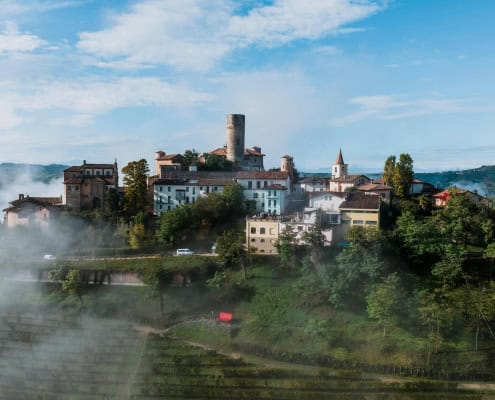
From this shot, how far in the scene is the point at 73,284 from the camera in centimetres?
3866

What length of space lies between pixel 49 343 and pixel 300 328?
53.2ft

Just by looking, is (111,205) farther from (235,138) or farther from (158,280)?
(235,138)

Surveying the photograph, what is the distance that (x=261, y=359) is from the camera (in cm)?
3195

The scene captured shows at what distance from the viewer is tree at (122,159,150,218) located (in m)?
50.1

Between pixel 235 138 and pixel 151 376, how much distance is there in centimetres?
4081

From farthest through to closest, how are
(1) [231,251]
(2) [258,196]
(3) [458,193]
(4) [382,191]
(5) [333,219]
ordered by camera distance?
(2) [258,196] → (4) [382,191] → (3) [458,193] → (5) [333,219] → (1) [231,251]

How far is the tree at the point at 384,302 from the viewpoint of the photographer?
32750 mm

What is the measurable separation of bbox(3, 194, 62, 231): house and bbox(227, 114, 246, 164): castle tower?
77.9ft

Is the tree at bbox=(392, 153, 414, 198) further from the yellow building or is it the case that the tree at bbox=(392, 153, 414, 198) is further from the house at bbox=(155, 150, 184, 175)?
the house at bbox=(155, 150, 184, 175)

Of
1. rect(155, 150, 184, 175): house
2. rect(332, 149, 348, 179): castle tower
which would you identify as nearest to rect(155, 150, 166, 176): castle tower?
rect(155, 150, 184, 175): house

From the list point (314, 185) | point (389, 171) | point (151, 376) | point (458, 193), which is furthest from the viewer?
point (314, 185)

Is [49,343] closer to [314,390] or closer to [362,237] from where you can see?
[314,390]

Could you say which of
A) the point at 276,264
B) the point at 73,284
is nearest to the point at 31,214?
the point at 73,284

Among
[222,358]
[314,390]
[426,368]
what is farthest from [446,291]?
[222,358]
